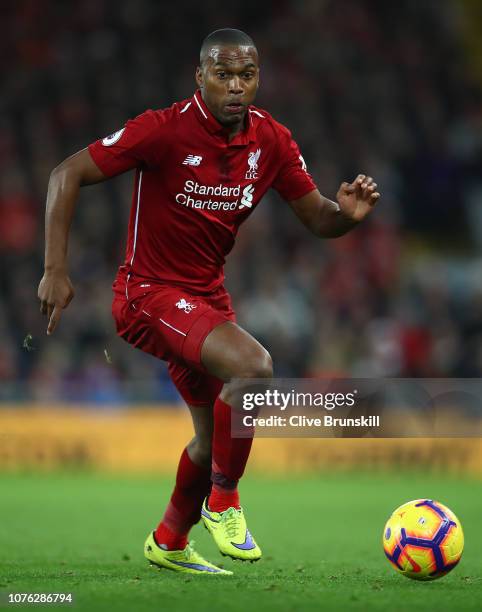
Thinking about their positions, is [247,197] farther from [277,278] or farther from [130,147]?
[277,278]

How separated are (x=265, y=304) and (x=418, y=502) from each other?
8.81 meters

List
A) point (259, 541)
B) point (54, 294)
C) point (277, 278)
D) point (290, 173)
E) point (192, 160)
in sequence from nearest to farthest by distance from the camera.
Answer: point (54, 294)
point (192, 160)
point (290, 173)
point (259, 541)
point (277, 278)

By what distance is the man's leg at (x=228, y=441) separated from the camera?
209 inches

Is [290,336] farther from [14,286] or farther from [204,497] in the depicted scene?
[204,497]

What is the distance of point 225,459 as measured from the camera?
5.58 meters

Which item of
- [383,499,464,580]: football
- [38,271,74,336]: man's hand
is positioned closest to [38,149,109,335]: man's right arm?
[38,271,74,336]: man's hand

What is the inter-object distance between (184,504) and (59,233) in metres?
1.69

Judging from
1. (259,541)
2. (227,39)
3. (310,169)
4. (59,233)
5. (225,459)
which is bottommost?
(259,541)

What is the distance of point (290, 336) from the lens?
47.1ft

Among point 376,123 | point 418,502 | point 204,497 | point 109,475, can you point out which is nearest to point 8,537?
point 204,497

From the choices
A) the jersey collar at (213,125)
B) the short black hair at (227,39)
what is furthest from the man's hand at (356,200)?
the short black hair at (227,39)

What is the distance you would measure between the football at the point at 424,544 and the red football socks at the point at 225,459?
793 millimetres

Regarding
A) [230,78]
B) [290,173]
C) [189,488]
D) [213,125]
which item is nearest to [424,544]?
[189,488]

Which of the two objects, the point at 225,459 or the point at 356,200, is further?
the point at 356,200
